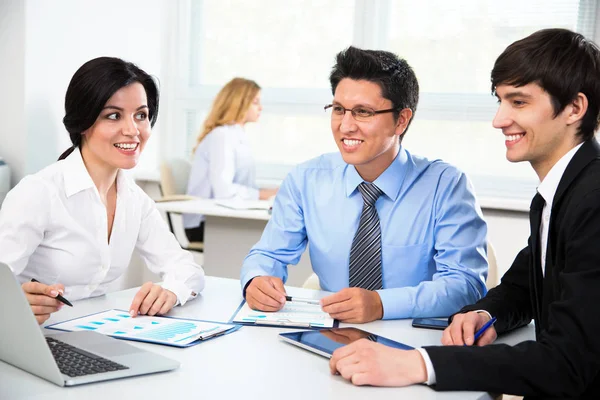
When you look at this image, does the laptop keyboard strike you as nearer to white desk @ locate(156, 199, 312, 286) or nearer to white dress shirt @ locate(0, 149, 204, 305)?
white dress shirt @ locate(0, 149, 204, 305)

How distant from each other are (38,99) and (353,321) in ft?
10.6

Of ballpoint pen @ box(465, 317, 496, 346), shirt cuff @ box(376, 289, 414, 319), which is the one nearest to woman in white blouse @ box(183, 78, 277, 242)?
shirt cuff @ box(376, 289, 414, 319)

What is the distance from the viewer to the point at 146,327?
1.54 m

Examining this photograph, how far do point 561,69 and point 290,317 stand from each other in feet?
2.66

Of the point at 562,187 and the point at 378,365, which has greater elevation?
the point at 562,187

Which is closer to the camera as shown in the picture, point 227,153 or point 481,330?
point 481,330

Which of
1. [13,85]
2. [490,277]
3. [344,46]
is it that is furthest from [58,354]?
[344,46]

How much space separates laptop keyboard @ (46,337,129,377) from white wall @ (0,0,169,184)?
10.4ft

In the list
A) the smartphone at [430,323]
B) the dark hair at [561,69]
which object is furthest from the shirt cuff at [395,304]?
the dark hair at [561,69]

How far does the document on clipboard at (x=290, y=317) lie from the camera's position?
1.60m

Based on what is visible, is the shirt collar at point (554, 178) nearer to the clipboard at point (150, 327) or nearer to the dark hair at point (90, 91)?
the clipboard at point (150, 327)

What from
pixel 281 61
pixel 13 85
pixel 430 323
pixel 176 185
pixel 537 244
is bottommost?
pixel 176 185

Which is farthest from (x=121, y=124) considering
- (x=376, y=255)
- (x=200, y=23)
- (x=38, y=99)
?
(x=200, y=23)

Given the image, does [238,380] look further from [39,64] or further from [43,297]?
[39,64]
